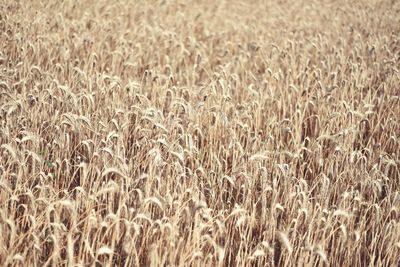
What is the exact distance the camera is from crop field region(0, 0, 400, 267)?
1798mm

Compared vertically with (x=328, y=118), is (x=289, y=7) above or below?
above

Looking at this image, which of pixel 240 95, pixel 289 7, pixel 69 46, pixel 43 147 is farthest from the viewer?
pixel 289 7

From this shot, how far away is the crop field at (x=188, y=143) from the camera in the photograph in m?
1.80

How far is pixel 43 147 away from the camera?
241cm

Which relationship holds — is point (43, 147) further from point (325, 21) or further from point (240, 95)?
point (325, 21)

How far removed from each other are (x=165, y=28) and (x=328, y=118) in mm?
2674

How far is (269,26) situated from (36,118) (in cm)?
413

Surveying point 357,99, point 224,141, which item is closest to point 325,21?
point 357,99

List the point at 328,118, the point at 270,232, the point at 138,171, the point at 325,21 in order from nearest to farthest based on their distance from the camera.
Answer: the point at 270,232, the point at 138,171, the point at 328,118, the point at 325,21

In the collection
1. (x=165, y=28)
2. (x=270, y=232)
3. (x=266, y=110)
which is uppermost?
(x=165, y=28)

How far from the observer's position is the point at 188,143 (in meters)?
2.40

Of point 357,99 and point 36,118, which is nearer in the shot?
point 36,118

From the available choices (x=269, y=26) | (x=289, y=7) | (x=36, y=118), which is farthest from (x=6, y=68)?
(x=289, y=7)

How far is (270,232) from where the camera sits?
1.94 meters
